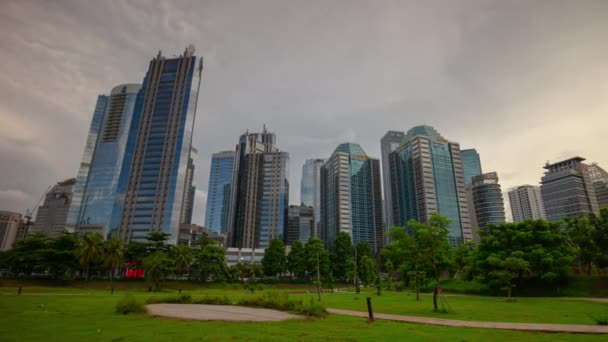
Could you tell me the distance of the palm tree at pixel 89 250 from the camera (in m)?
62.6

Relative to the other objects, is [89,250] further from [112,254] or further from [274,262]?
[274,262]

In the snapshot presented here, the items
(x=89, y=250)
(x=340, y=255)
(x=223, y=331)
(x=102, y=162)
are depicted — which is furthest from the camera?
(x=102, y=162)

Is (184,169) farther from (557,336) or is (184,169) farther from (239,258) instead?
(557,336)

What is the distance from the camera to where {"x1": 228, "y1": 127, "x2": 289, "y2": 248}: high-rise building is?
17900cm

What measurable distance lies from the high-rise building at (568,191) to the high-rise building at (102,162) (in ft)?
757

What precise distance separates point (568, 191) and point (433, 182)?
260 ft

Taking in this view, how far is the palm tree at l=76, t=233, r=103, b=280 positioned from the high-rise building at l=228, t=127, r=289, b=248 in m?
112

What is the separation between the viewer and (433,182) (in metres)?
161

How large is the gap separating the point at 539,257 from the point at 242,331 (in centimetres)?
4651

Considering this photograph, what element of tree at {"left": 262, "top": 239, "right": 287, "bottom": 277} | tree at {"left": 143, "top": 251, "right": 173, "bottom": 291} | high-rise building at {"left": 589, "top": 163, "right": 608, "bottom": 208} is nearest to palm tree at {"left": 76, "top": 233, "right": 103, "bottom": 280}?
tree at {"left": 143, "top": 251, "right": 173, "bottom": 291}

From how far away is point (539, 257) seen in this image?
43.8m

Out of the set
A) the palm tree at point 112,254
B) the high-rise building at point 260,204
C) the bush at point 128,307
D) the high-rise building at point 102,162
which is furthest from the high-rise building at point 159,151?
the bush at point 128,307

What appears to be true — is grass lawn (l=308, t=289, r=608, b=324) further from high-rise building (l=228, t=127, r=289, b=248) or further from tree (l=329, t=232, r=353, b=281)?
high-rise building (l=228, t=127, r=289, b=248)

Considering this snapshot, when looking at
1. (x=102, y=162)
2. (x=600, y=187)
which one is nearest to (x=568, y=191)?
(x=600, y=187)
